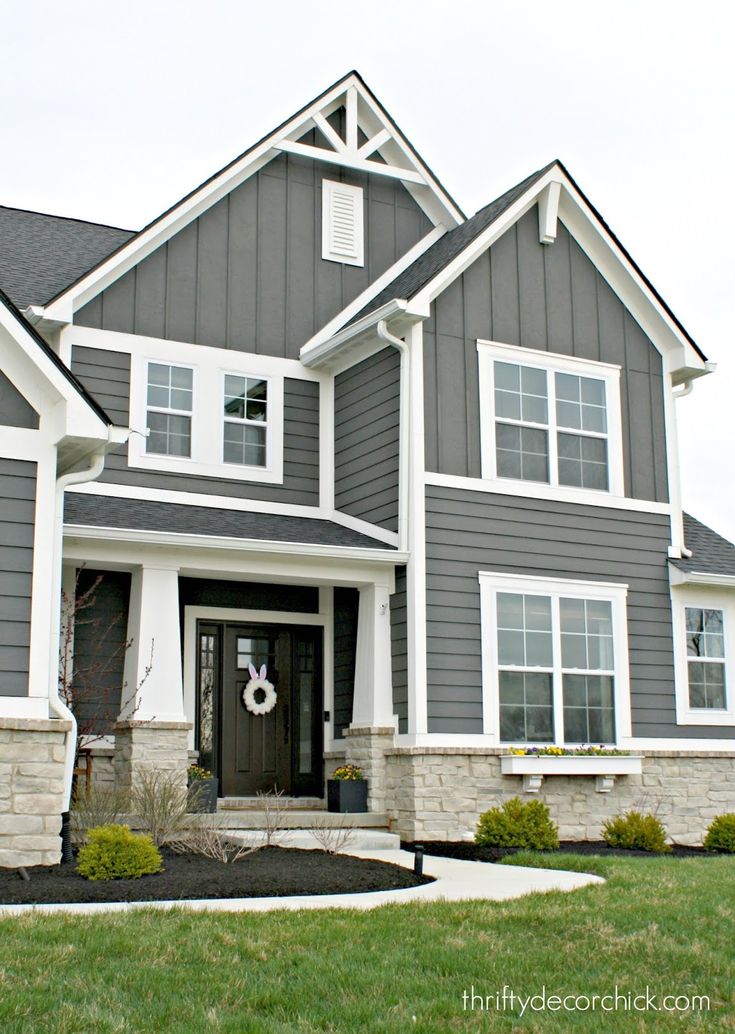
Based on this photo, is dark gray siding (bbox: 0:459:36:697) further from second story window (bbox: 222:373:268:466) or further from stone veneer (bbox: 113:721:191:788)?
second story window (bbox: 222:373:268:466)

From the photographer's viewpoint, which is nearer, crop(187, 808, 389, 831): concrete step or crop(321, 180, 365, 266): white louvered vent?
crop(187, 808, 389, 831): concrete step

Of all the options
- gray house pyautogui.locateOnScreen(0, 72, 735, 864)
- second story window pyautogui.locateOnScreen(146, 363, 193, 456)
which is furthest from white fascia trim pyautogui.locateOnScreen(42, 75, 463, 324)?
second story window pyautogui.locateOnScreen(146, 363, 193, 456)

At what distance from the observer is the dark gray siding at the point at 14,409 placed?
1062cm

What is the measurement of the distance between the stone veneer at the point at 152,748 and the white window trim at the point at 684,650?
6.07 metres

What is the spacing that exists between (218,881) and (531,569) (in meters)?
6.63

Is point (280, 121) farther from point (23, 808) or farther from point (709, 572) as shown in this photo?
point (23, 808)

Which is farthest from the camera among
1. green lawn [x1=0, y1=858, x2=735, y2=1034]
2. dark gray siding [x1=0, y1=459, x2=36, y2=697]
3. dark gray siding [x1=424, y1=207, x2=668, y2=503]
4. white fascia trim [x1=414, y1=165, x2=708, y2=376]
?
white fascia trim [x1=414, y1=165, x2=708, y2=376]

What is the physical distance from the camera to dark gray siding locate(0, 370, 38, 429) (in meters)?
10.6

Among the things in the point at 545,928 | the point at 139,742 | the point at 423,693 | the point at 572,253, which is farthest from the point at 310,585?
the point at 545,928

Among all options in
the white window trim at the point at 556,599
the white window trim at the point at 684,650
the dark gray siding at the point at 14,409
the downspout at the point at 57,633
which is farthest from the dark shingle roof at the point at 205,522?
the white window trim at the point at 684,650

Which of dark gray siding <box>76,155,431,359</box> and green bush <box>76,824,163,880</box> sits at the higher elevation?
dark gray siding <box>76,155,431,359</box>

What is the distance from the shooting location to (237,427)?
15.4 metres

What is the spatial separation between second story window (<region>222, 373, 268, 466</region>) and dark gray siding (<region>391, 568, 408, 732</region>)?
272cm

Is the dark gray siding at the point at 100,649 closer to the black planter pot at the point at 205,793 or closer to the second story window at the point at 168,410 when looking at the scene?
the black planter pot at the point at 205,793
